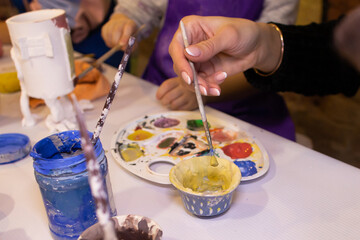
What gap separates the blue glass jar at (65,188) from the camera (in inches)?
19.2

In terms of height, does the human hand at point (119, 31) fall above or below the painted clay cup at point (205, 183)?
above

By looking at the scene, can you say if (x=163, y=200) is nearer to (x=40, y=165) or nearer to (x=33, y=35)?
(x=40, y=165)

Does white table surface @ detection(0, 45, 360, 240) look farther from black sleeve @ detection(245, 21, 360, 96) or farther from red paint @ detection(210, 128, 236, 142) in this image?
black sleeve @ detection(245, 21, 360, 96)

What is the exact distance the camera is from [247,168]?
2.27 feet

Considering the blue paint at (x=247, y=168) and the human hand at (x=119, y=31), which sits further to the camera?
the human hand at (x=119, y=31)

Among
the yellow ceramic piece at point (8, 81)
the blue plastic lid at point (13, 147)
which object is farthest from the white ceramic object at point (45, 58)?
the yellow ceramic piece at point (8, 81)

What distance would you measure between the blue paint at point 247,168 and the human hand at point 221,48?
0.16m

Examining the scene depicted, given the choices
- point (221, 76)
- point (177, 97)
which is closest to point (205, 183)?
point (221, 76)

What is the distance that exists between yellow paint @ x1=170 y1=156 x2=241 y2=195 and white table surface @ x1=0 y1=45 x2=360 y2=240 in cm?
4

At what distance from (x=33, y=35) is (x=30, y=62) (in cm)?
6

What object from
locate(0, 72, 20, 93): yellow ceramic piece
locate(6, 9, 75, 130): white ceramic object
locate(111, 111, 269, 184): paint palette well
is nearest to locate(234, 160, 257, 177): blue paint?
locate(111, 111, 269, 184): paint palette well

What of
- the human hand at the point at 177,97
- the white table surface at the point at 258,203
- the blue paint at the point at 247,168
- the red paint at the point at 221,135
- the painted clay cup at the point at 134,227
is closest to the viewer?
the painted clay cup at the point at 134,227

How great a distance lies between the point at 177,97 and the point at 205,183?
354 mm

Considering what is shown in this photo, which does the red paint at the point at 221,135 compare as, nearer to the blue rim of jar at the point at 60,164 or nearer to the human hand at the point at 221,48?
the human hand at the point at 221,48
